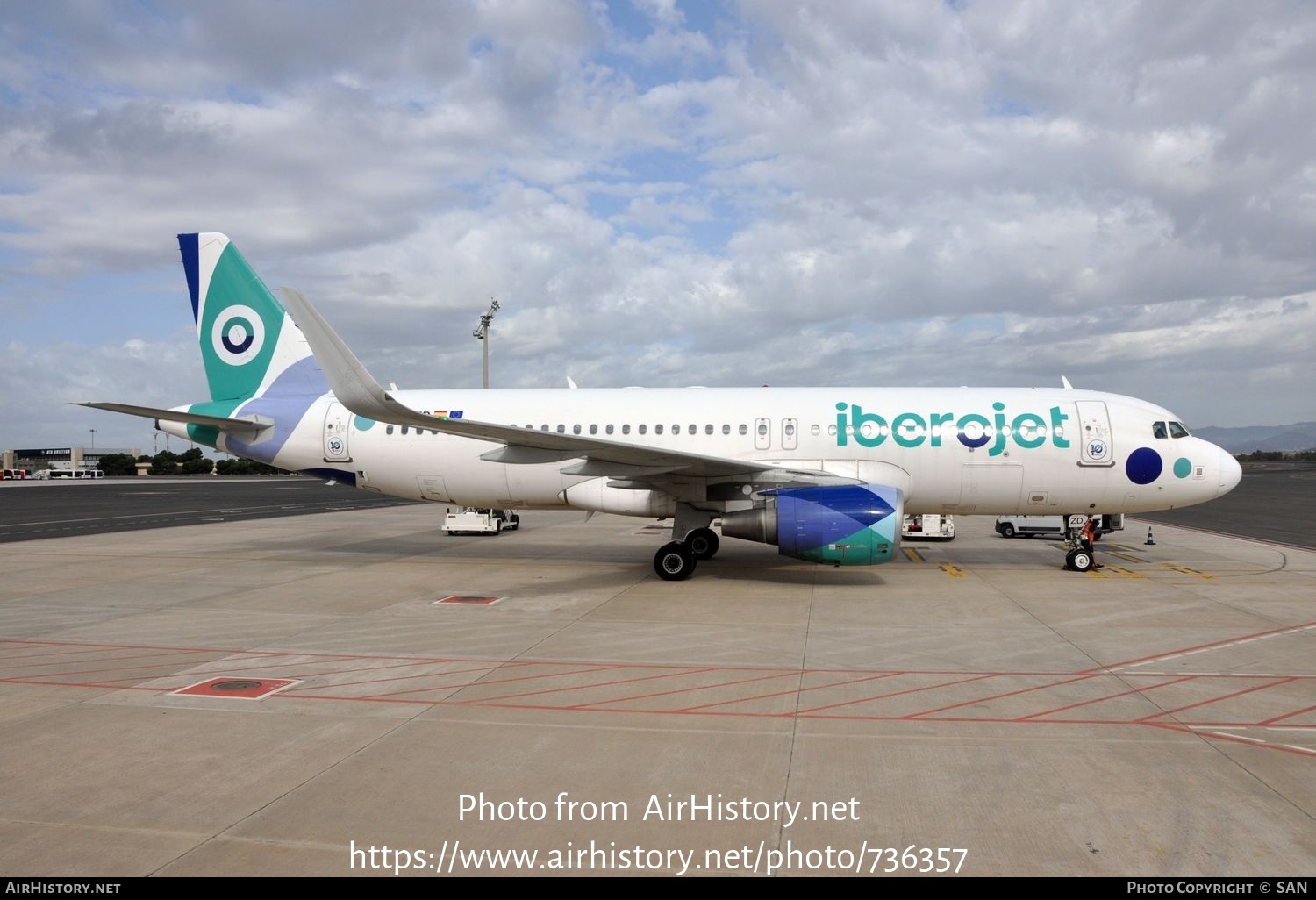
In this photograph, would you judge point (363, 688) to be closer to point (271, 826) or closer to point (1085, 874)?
point (271, 826)

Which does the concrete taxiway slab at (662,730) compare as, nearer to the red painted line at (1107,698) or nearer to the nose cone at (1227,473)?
the red painted line at (1107,698)

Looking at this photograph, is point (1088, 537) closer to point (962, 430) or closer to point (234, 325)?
point (962, 430)

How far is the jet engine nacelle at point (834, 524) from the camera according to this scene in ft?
44.5

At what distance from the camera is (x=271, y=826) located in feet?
17.1

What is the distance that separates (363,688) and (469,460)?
9474 millimetres

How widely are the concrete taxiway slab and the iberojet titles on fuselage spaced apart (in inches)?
118

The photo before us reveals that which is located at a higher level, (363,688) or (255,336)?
(255,336)

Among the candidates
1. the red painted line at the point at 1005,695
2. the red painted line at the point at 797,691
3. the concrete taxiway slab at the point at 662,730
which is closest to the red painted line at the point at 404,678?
the concrete taxiway slab at the point at 662,730

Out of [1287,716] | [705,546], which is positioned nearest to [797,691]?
[1287,716]

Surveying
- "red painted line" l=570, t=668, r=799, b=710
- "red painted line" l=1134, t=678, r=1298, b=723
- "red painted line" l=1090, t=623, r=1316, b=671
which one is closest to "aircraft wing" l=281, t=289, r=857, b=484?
"red painted line" l=570, t=668, r=799, b=710

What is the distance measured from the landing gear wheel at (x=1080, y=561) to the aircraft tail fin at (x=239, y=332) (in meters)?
16.5

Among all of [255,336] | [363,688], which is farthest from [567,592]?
[255,336]

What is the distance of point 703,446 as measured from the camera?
1688cm

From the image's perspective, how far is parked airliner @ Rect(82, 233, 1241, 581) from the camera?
14.1 m
